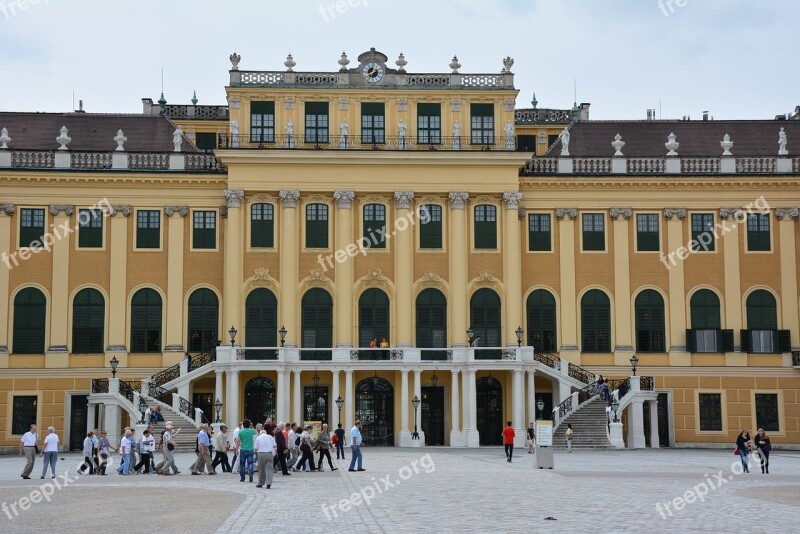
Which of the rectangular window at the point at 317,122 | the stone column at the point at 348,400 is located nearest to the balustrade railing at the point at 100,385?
the stone column at the point at 348,400

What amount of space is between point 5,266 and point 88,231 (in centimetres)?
431

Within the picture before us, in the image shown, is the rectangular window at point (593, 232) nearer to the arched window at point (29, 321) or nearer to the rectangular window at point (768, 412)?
the rectangular window at point (768, 412)

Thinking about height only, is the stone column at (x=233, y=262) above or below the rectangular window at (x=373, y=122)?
below

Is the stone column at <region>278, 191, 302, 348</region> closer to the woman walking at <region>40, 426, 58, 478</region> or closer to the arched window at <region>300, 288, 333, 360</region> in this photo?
the arched window at <region>300, 288, 333, 360</region>

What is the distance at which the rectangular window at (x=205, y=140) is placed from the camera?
64.3 meters

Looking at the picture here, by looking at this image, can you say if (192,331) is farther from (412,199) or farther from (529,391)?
(529,391)

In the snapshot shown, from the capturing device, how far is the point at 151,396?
53688 millimetres

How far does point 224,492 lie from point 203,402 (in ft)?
95.2

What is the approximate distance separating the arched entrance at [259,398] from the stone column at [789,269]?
26062mm

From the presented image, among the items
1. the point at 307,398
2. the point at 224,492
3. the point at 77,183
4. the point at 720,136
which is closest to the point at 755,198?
the point at 720,136

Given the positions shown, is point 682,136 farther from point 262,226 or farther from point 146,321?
point 146,321

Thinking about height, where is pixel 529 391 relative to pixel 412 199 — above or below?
below

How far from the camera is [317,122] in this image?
192 feet

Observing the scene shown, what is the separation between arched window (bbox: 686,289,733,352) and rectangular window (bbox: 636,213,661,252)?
3251 mm
